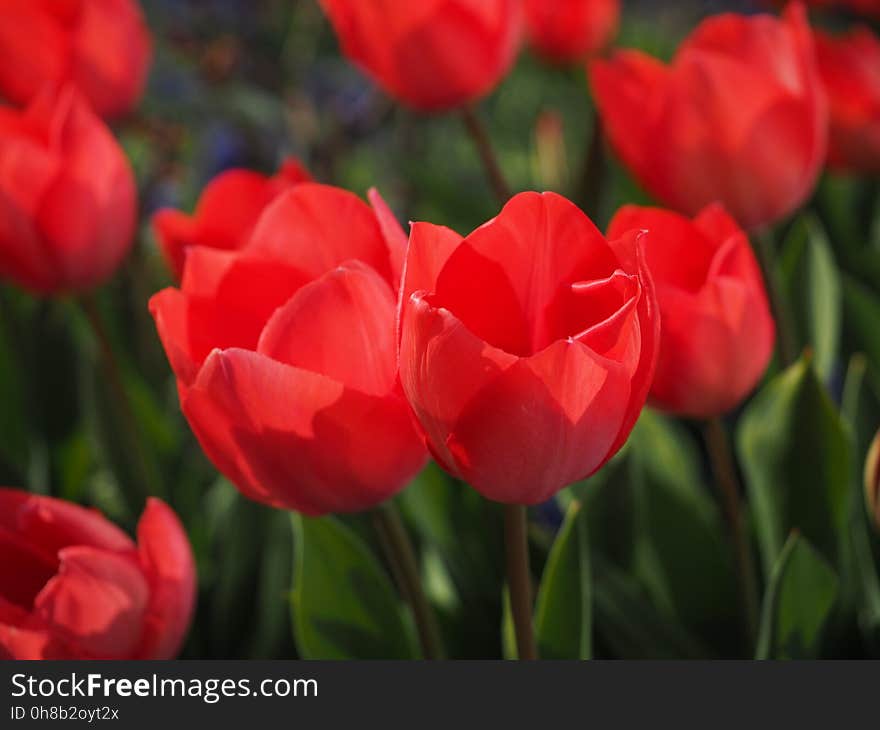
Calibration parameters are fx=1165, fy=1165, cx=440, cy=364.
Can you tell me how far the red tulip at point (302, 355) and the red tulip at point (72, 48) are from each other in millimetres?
367

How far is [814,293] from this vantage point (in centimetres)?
66

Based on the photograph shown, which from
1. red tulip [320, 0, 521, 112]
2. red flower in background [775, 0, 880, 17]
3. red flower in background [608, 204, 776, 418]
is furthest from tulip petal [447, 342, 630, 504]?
red flower in background [775, 0, 880, 17]

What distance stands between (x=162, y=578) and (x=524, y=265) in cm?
16

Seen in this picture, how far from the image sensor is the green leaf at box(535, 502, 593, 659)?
42 centimetres

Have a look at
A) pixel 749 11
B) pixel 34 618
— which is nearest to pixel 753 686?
pixel 34 618

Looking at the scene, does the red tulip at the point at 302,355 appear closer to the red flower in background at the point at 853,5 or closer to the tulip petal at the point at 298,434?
the tulip petal at the point at 298,434

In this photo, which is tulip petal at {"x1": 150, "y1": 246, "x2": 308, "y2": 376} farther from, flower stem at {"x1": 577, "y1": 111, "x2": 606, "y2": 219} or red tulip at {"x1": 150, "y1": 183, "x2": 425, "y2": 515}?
flower stem at {"x1": 577, "y1": 111, "x2": 606, "y2": 219}

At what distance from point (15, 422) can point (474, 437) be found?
A: 0.52m

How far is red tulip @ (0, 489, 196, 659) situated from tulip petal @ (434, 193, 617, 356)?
0.42 ft

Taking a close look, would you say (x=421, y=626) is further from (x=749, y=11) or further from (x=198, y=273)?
(x=749, y=11)

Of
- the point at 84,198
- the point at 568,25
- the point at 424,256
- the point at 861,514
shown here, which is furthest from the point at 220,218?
the point at 568,25

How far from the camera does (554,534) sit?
61 centimetres

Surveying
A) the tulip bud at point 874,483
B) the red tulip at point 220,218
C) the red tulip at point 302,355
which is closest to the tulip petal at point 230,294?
the red tulip at point 302,355

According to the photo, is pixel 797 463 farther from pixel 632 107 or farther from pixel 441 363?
Result: pixel 441 363
